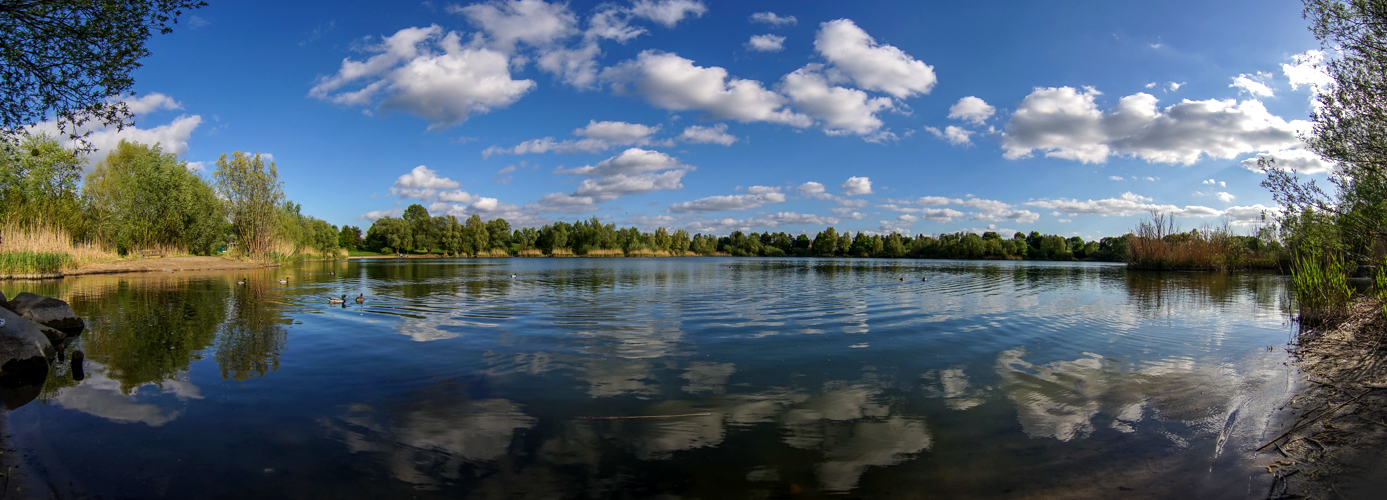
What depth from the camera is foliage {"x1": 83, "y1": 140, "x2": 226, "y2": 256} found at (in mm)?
39812

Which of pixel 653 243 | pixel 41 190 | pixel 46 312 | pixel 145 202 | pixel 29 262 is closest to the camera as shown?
pixel 46 312

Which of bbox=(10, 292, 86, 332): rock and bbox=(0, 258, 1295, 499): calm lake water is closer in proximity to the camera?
bbox=(0, 258, 1295, 499): calm lake water

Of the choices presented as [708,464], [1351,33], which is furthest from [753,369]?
[1351,33]

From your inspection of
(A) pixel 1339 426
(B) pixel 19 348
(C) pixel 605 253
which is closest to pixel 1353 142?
(A) pixel 1339 426

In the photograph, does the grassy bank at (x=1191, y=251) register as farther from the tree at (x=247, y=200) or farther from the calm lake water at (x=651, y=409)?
the tree at (x=247, y=200)

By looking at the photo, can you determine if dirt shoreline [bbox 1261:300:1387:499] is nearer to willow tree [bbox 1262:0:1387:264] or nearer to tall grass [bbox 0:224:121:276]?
willow tree [bbox 1262:0:1387:264]

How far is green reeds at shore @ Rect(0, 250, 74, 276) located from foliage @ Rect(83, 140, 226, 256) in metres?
13.1

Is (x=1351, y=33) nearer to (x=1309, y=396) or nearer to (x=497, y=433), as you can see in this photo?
(x=1309, y=396)

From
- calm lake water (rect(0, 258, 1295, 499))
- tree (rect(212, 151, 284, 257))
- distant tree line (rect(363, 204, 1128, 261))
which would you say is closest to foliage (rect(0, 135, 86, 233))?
tree (rect(212, 151, 284, 257))

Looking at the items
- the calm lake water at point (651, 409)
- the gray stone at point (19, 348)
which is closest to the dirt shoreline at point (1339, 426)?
the calm lake water at point (651, 409)

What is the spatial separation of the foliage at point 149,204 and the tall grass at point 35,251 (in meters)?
9.81

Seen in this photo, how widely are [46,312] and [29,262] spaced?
23.8m

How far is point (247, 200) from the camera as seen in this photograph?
51125 mm

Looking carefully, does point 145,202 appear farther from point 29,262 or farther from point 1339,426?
point 1339,426
